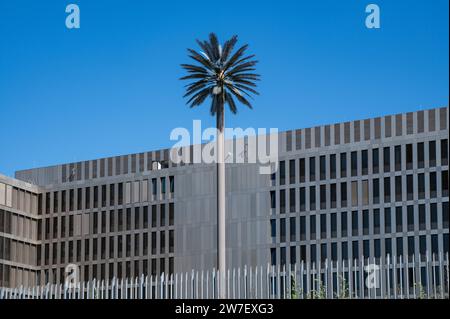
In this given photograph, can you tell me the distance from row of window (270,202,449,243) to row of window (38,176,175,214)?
1249 cm

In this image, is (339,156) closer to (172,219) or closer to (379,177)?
(379,177)

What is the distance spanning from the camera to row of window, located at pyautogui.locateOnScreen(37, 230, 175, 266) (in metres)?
102

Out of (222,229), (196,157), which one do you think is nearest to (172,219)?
(196,157)

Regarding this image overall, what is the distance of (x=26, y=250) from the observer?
350 ft

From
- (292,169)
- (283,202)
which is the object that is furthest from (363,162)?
(283,202)

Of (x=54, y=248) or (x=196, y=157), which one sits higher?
(x=196, y=157)

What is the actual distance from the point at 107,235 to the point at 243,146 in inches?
731

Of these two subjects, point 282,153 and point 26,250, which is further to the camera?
point 26,250

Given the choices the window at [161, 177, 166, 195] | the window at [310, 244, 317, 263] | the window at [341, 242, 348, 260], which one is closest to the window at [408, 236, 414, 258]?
the window at [341, 242, 348, 260]

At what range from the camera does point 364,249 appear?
9069 centimetres

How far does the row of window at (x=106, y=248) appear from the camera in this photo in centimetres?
10154

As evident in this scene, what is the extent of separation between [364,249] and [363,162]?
7326mm
